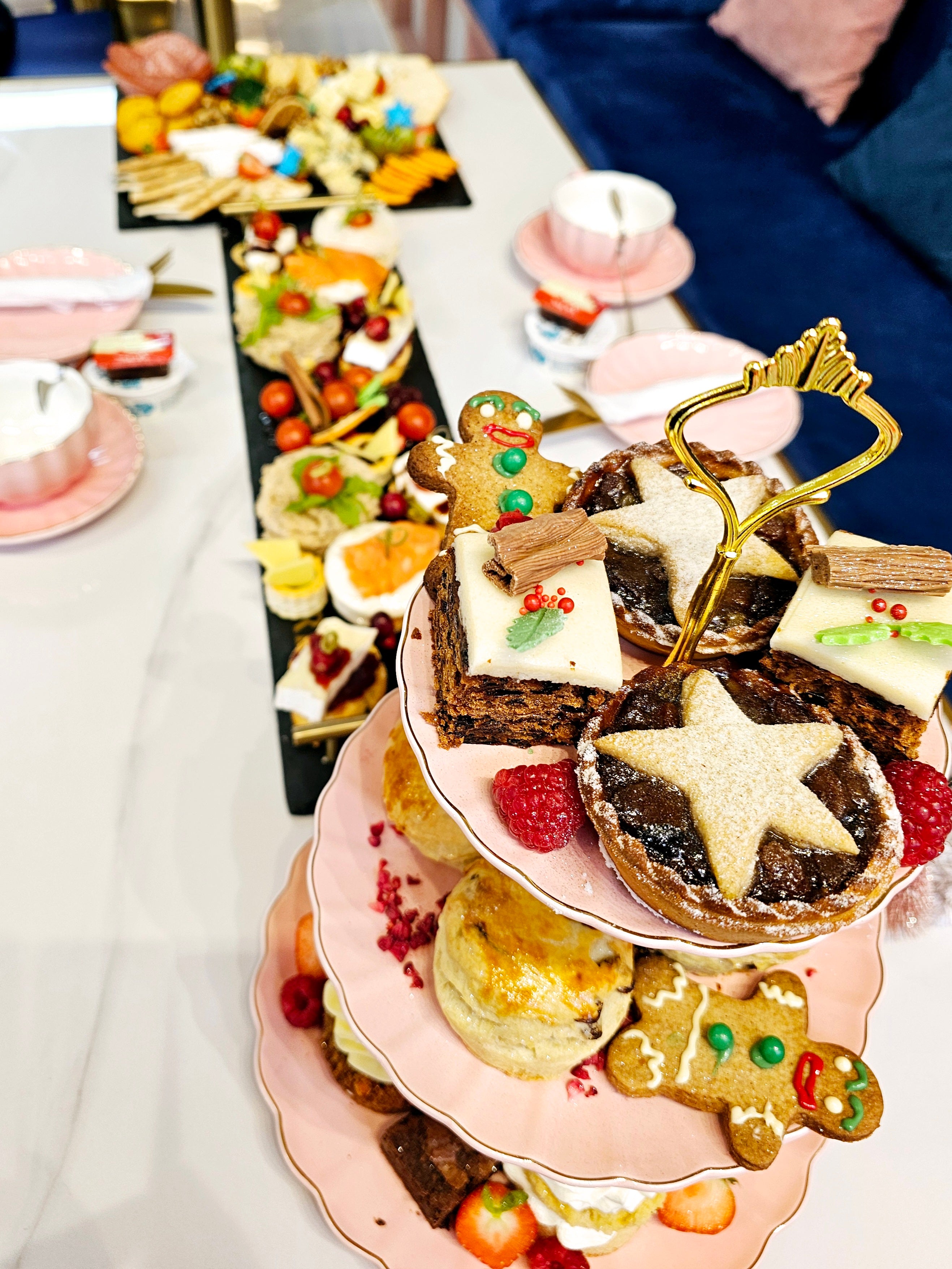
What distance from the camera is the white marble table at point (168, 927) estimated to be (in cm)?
137

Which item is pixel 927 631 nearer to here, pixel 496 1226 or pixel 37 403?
pixel 496 1226

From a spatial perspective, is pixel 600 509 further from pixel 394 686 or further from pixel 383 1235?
pixel 383 1235

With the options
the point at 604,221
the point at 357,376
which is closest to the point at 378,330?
the point at 357,376

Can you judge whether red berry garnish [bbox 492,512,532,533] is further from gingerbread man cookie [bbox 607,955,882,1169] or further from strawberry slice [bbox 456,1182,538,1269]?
strawberry slice [bbox 456,1182,538,1269]

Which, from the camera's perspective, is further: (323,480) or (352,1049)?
(323,480)

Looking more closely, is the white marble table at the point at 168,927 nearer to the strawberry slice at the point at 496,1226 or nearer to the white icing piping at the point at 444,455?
the strawberry slice at the point at 496,1226

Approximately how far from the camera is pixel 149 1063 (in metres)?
1.48

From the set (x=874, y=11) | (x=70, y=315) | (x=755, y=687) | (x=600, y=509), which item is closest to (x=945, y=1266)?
(x=755, y=687)

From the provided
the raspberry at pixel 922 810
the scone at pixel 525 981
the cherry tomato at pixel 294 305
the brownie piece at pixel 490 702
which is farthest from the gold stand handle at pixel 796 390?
the cherry tomato at pixel 294 305

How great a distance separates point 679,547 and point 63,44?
4209 mm

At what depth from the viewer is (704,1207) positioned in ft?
4.35

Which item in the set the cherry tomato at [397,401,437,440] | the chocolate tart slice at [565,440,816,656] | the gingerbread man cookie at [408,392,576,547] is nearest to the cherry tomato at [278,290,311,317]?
the cherry tomato at [397,401,437,440]

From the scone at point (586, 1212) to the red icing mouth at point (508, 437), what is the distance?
1051 millimetres

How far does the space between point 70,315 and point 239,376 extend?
512 mm
